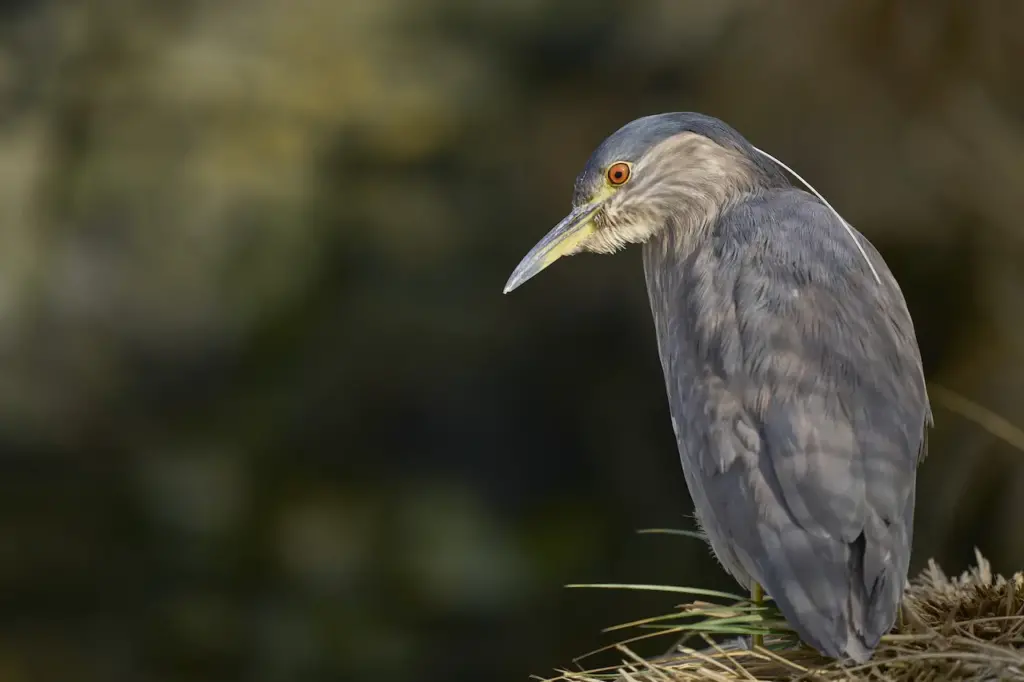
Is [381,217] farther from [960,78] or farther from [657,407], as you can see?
[960,78]

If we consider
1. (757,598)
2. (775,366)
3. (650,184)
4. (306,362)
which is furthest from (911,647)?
(306,362)

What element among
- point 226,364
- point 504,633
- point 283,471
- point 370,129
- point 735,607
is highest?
point 370,129

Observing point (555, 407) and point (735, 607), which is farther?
point (555, 407)

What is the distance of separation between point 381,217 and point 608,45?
0.90m

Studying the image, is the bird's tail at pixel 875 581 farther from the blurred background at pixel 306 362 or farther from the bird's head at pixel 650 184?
the blurred background at pixel 306 362

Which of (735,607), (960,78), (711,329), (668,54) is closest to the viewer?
(735,607)

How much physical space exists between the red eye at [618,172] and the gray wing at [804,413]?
18 cm

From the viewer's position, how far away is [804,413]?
4.99 ft

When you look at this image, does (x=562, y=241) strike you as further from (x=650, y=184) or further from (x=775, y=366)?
(x=775, y=366)

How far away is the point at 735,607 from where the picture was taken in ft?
5.02

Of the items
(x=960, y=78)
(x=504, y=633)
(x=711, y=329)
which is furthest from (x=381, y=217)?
(x=711, y=329)

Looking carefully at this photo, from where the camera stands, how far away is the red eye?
189 centimetres

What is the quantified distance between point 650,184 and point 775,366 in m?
0.44

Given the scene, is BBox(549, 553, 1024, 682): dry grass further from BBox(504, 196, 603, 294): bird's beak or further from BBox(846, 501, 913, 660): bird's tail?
BBox(504, 196, 603, 294): bird's beak
